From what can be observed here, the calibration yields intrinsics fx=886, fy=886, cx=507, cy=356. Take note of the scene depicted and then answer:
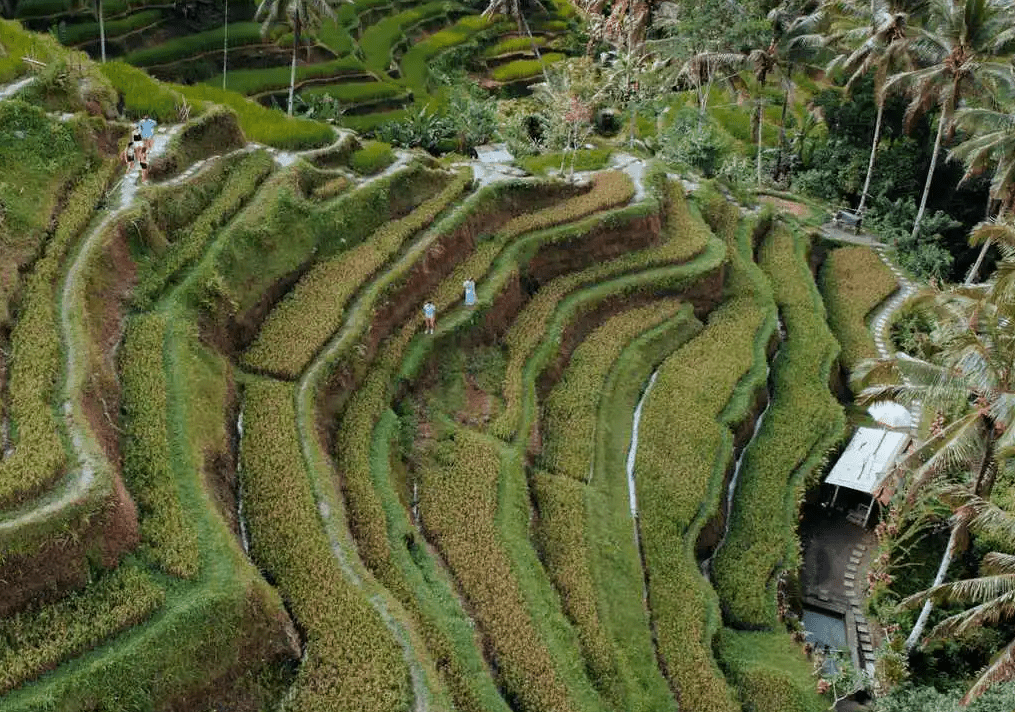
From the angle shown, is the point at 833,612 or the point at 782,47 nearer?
the point at 833,612

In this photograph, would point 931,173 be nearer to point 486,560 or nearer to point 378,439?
point 378,439

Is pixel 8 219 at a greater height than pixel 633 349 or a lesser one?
greater

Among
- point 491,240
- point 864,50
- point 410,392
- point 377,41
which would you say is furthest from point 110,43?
point 864,50

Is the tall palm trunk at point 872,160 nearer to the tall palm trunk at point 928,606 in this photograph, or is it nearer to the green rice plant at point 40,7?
the tall palm trunk at point 928,606

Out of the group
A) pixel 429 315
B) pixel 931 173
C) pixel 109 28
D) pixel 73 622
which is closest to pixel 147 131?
pixel 429 315

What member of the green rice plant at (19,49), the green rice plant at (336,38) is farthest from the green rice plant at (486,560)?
the green rice plant at (336,38)

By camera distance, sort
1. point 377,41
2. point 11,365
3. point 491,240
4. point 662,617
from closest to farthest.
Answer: point 11,365 < point 662,617 < point 491,240 < point 377,41

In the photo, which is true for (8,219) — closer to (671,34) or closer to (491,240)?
(491,240)
